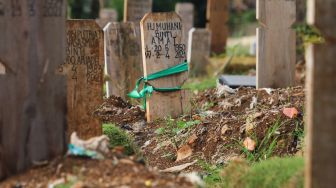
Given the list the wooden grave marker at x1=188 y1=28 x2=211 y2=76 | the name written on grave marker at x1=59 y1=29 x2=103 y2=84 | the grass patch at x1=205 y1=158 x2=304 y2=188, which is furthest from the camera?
A: the wooden grave marker at x1=188 y1=28 x2=211 y2=76

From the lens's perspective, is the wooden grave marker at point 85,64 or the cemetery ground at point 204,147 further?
the wooden grave marker at point 85,64

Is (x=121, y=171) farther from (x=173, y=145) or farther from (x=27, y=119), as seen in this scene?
(x=173, y=145)

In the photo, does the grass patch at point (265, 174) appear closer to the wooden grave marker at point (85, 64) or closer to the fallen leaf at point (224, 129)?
the wooden grave marker at point (85, 64)

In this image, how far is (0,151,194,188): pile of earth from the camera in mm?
4457

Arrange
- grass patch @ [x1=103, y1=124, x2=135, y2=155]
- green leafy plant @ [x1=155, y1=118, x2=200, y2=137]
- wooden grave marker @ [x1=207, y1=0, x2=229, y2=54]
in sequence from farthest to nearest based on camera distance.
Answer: wooden grave marker @ [x1=207, y1=0, x2=229, y2=54]
green leafy plant @ [x1=155, y1=118, x2=200, y2=137]
grass patch @ [x1=103, y1=124, x2=135, y2=155]

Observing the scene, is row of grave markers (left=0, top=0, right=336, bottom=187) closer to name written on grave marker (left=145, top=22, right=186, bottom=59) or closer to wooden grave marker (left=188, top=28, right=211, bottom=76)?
name written on grave marker (left=145, top=22, right=186, bottom=59)

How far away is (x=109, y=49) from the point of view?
32.8 feet

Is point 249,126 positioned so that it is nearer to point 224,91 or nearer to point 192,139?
point 192,139

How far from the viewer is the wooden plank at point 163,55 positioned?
8.67 m

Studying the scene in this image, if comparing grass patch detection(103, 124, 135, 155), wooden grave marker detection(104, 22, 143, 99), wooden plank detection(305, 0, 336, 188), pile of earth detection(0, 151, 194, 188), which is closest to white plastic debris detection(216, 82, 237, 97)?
wooden grave marker detection(104, 22, 143, 99)

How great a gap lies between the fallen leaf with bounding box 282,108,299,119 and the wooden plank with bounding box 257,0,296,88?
238 cm

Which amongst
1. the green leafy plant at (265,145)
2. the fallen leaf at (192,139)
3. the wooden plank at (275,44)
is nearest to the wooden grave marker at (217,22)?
the wooden plank at (275,44)

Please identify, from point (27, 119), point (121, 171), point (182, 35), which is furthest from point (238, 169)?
point (182, 35)

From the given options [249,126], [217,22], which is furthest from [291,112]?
[217,22]
